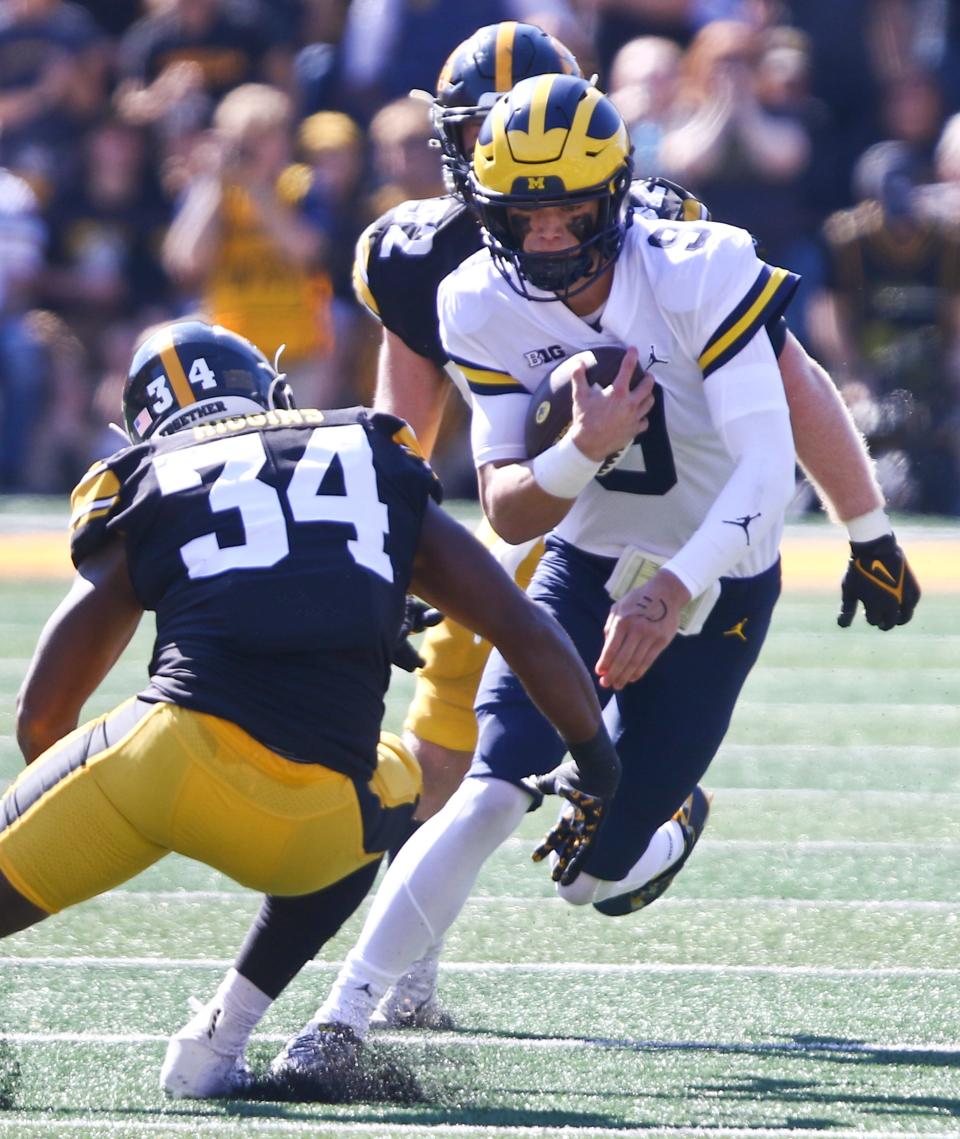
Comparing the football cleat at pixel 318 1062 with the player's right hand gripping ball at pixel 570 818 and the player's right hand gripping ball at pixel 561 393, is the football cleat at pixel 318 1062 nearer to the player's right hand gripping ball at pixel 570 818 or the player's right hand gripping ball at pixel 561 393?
the player's right hand gripping ball at pixel 570 818

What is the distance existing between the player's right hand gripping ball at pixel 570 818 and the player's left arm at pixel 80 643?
0.71 metres

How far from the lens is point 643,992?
383 centimetres

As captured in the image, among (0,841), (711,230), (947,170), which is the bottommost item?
(947,170)

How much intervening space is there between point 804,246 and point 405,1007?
696 cm

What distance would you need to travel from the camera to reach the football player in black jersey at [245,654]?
2887 millimetres

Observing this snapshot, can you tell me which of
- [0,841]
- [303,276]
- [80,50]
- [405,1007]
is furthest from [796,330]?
[0,841]

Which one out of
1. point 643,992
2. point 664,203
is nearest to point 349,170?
point 664,203

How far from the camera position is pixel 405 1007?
12.1 feet

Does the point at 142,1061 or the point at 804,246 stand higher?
the point at 142,1061

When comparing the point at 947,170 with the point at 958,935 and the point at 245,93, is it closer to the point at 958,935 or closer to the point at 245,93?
the point at 245,93

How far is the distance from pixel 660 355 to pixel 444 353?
0.63m

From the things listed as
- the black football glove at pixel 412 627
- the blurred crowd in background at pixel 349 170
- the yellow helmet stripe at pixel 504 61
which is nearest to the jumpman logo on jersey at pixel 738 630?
the black football glove at pixel 412 627

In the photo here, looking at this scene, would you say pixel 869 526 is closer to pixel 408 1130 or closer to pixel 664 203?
pixel 664 203

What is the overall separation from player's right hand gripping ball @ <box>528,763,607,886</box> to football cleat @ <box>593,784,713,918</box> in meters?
0.50
